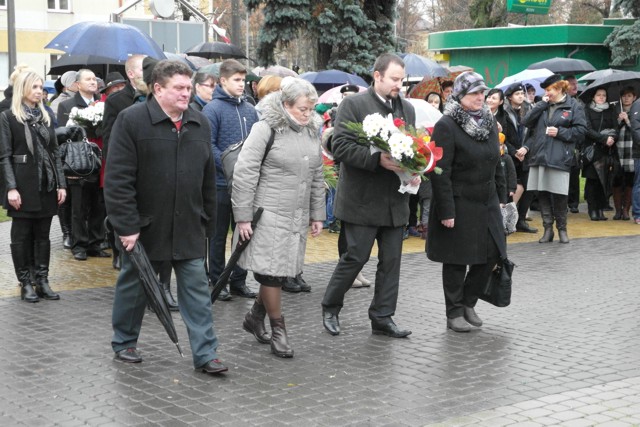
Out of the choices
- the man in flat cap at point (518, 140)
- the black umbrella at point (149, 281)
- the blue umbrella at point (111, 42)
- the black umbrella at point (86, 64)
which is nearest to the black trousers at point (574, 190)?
the man in flat cap at point (518, 140)

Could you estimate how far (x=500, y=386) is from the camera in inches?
250

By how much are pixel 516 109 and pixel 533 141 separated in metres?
0.80

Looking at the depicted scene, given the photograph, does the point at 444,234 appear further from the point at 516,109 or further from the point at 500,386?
the point at 516,109

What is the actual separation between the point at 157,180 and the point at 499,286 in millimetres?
3078

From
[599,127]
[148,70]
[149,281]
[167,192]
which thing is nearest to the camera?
[149,281]

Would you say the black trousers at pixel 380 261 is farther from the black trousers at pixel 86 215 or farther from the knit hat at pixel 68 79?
the knit hat at pixel 68 79

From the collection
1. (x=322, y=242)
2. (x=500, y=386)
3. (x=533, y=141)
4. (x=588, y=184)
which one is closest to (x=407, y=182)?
(x=500, y=386)

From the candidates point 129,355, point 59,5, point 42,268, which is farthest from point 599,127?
point 59,5

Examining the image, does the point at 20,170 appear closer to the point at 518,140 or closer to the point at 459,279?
the point at 459,279

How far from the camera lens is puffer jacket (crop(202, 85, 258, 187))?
8.83 m

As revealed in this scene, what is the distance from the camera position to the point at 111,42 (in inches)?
499

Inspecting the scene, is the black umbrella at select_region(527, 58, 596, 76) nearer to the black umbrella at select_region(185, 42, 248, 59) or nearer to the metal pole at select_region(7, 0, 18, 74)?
the black umbrella at select_region(185, 42, 248, 59)

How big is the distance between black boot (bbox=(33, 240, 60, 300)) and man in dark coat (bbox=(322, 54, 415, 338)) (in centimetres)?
282

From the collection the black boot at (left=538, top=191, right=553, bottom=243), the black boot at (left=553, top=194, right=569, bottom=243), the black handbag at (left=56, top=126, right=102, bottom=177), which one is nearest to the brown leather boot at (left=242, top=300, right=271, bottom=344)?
the black handbag at (left=56, top=126, right=102, bottom=177)
